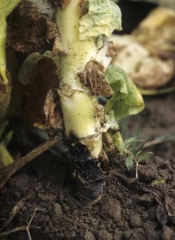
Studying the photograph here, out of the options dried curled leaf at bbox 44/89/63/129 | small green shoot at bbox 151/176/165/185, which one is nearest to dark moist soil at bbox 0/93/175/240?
small green shoot at bbox 151/176/165/185

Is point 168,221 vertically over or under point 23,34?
under

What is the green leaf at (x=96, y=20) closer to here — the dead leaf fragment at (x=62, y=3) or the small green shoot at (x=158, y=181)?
the dead leaf fragment at (x=62, y=3)

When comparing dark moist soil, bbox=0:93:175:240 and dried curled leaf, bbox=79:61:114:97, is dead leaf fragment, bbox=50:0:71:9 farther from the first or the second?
dark moist soil, bbox=0:93:175:240

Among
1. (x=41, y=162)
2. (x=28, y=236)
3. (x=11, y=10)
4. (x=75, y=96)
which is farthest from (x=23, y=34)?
(x=28, y=236)

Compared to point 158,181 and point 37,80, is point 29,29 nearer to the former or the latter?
point 37,80

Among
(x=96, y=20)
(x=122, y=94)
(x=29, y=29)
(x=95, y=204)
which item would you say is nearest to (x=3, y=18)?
(x=29, y=29)

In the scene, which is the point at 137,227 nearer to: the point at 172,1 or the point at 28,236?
the point at 28,236
